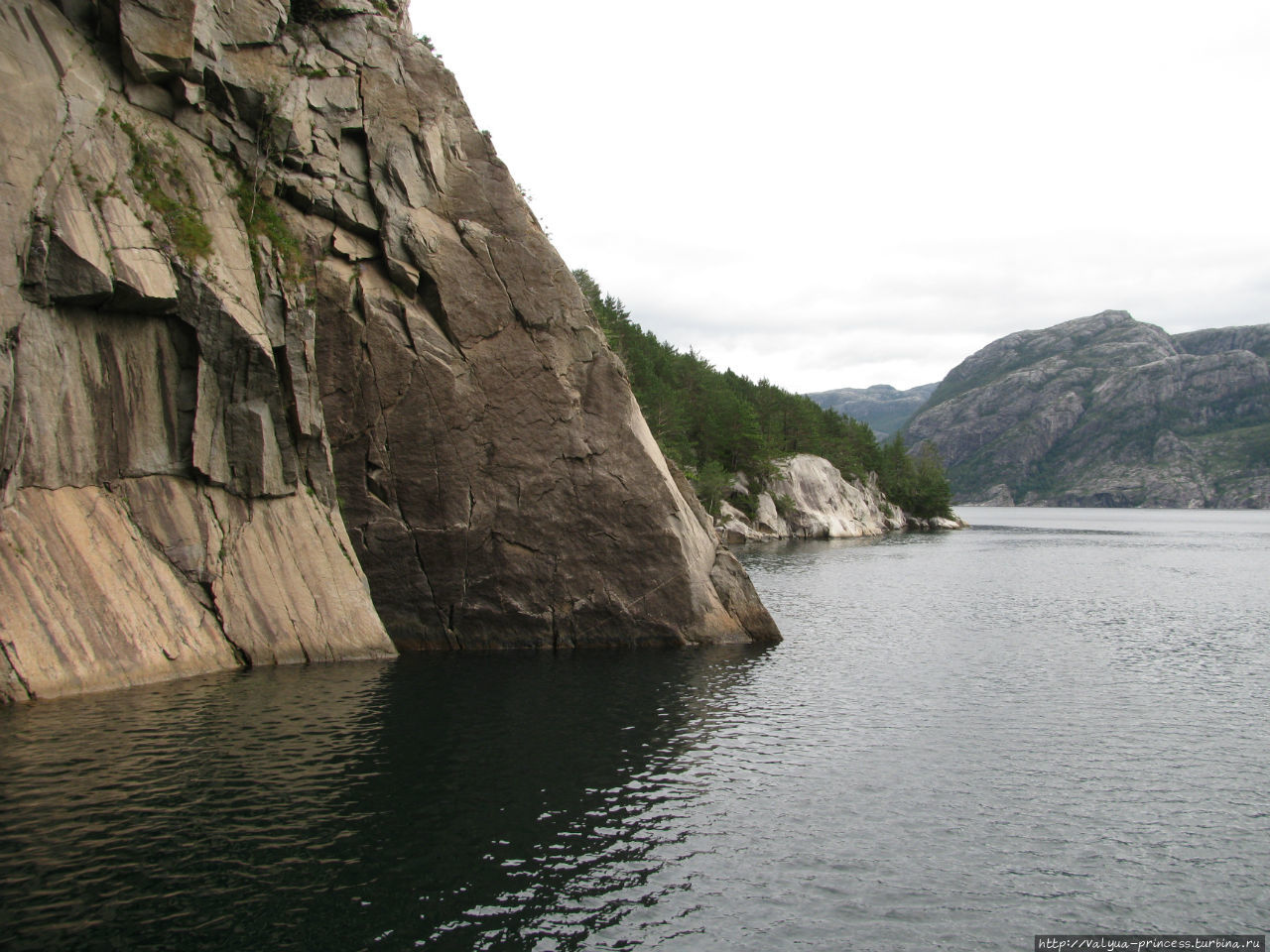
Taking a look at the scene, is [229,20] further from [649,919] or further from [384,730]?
[649,919]

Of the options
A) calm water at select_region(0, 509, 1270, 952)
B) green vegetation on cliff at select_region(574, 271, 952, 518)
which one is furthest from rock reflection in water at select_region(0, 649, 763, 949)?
green vegetation on cliff at select_region(574, 271, 952, 518)

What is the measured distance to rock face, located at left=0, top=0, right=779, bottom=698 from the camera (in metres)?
24.9

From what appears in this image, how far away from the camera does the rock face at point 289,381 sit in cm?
2494

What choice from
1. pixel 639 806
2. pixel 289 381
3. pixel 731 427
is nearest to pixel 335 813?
pixel 639 806

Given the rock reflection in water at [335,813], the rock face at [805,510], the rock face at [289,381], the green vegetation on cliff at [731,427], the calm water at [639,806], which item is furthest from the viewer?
the rock face at [805,510]

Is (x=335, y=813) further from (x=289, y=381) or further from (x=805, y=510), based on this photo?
(x=805, y=510)

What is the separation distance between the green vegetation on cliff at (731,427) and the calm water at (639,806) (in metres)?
44.6

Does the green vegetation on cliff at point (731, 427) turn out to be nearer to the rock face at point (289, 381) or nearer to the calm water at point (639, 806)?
the rock face at point (289, 381)

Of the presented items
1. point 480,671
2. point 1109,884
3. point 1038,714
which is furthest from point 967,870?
point 480,671

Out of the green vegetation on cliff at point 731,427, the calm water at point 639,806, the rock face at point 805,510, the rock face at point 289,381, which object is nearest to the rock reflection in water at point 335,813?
the calm water at point 639,806

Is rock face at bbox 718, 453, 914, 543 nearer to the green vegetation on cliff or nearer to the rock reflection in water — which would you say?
the green vegetation on cliff

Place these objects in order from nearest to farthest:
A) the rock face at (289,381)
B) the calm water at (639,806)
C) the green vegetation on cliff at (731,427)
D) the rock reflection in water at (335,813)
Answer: the rock reflection in water at (335,813)
the calm water at (639,806)
the rock face at (289,381)
the green vegetation on cliff at (731,427)

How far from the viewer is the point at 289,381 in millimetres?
31234

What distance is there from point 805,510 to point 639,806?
3967 inches
